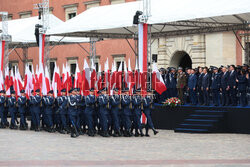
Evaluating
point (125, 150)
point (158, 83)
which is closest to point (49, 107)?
point (158, 83)

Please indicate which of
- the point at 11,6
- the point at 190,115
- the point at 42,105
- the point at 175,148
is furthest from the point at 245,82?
the point at 11,6

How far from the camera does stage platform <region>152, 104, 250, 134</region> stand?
21344mm

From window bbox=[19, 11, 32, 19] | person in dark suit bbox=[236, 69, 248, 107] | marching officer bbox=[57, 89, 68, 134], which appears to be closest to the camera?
marching officer bbox=[57, 89, 68, 134]

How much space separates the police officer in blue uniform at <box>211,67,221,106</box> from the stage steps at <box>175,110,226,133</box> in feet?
1.79

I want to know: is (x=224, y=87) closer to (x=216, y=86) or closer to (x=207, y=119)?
(x=216, y=86)

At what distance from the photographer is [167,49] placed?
116ft

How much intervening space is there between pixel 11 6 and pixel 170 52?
1887 cm

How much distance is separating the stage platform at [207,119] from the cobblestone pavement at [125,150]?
702mm

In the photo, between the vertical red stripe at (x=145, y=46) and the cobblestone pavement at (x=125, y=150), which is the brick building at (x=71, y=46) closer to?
the vertical red stripe at (x=145, y=46)

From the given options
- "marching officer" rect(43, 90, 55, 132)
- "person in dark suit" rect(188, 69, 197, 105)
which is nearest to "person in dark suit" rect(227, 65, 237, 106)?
"person in dark suit" rect(188, 69, 197, 105)

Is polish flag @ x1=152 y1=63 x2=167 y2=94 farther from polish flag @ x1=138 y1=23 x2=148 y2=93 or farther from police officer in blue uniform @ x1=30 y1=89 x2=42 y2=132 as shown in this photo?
police officer in blue uniform @ x1=30 y1=89 x2=42 y2=132

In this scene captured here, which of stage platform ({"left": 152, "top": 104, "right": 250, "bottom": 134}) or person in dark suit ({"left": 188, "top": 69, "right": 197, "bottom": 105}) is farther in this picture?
person in dark suit ({"left": 188, "top": 69, "right": 197, "bottom": 105})

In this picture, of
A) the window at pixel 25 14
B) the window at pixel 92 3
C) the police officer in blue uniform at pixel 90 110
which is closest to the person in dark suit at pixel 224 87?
the police officer in blue uniform at pixel 90 110

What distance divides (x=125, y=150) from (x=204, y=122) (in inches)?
274
